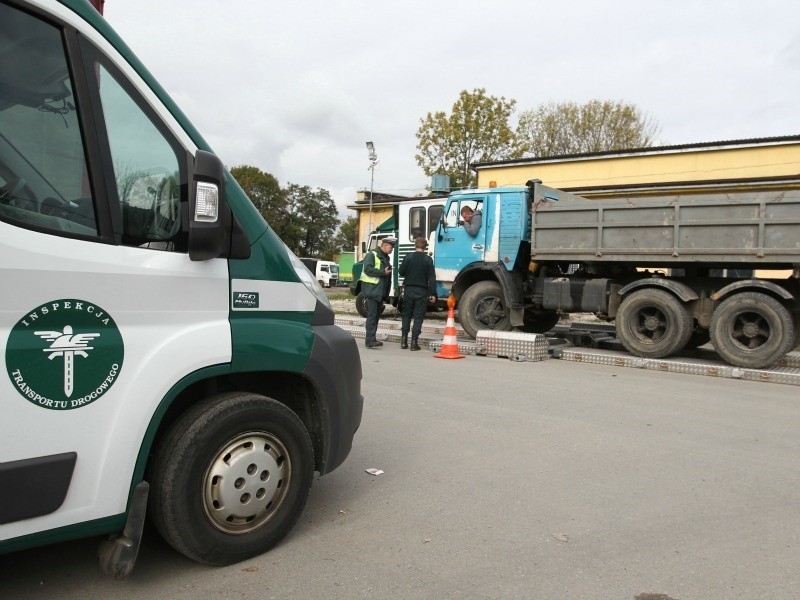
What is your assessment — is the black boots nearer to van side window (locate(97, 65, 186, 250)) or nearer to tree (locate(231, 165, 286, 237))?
van side window (locate(97, 65, 186, 250))

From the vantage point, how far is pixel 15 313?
Answer: 2.27 m

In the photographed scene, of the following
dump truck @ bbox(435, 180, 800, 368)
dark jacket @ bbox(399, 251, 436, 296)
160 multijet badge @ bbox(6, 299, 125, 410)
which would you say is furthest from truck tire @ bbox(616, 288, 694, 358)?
160 multijet badge @ bbox(6, 299, 125, 410)

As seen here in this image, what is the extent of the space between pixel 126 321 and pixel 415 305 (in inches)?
318

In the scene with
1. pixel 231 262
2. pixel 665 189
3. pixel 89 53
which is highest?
pixel 665 189

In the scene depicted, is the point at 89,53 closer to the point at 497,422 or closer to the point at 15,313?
the point at 15,313

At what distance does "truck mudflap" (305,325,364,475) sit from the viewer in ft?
10.6

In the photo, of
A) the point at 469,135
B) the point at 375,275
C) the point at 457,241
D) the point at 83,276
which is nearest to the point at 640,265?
the point at 457,241

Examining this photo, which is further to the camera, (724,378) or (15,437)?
(724,378)

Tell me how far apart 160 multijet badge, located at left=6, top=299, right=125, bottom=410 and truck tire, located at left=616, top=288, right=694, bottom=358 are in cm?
842

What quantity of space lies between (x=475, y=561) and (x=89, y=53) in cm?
281

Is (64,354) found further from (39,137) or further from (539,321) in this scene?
(539,321)

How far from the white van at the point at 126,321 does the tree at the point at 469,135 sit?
32.4 meters

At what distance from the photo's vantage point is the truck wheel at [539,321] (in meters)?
12.0

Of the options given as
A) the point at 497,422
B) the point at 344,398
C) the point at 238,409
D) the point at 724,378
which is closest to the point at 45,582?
the point at 238,409
